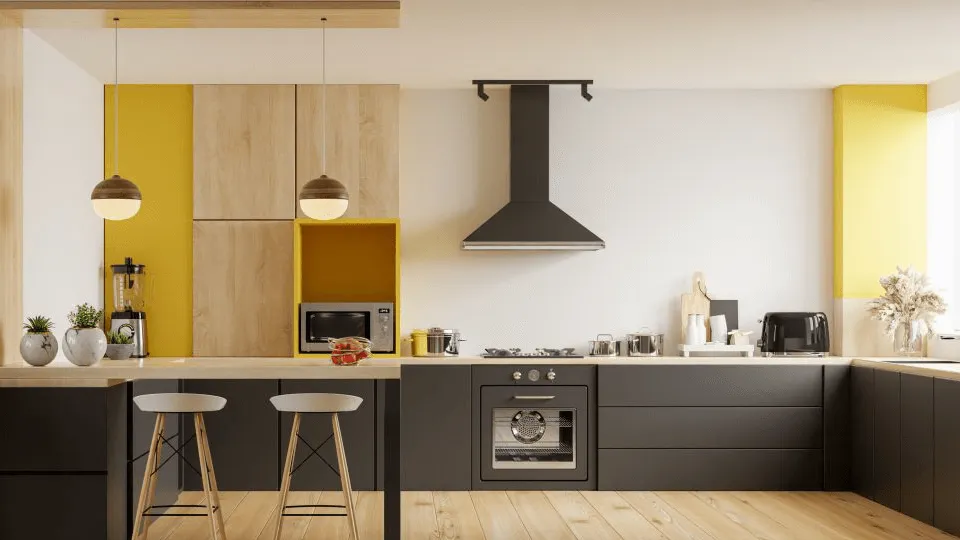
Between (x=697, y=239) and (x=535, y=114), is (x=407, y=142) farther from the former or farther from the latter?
(x=697, y=239)

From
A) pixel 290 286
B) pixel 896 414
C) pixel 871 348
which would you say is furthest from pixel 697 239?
pixel 290 286

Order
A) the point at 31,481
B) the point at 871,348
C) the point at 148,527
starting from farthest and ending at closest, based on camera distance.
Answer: the point at 871,348, the point at 148,527, the point at 31,481

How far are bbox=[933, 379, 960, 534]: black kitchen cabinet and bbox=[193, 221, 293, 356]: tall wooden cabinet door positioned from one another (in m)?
3.74

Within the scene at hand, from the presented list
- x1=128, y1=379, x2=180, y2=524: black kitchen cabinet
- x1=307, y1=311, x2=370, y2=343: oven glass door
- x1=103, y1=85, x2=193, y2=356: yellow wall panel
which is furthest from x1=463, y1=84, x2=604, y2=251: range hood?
x1=128, y1=379, x2=180, y2=524: black kitchen cabinet

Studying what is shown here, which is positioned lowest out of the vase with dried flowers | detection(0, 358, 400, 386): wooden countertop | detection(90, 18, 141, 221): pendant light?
detection(0, 358, 400, 386): wooden countertop

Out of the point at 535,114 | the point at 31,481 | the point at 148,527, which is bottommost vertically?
the point at 148,527

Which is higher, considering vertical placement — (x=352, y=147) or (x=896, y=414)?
(x=352, y=147)

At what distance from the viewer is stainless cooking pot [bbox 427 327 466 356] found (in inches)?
225

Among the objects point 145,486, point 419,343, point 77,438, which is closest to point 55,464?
point 77,438

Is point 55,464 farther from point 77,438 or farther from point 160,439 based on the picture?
point 160,439

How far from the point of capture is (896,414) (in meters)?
4.88

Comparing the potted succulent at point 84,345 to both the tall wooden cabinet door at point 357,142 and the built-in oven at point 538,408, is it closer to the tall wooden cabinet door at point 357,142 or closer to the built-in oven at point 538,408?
the tall wooden cabinet door at point 357,142

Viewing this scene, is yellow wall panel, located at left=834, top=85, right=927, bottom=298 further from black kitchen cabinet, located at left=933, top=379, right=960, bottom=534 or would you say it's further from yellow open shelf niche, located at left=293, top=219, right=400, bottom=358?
yellow open shelf niche, located at left=293, top=219, right=400, bottom=358

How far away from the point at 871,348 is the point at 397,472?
3508 millimetres
